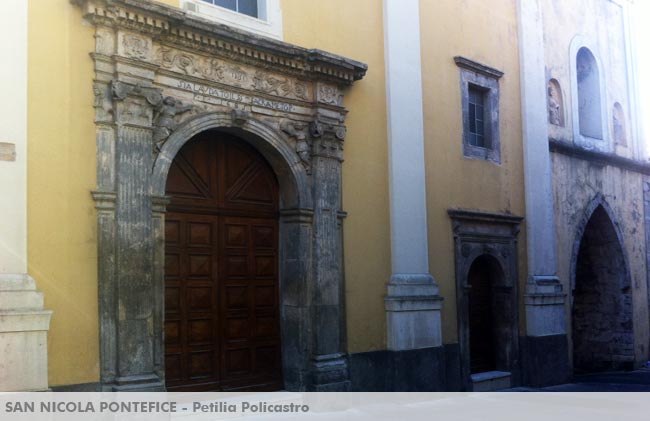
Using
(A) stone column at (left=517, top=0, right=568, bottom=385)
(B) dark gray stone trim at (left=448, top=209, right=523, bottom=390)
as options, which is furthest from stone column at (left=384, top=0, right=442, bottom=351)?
(A) stone column at (left=517, top=0, right=568, bottom=385)

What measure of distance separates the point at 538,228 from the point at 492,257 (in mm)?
1291

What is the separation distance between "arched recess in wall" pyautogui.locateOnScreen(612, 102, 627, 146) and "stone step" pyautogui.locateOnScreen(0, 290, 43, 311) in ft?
40.9

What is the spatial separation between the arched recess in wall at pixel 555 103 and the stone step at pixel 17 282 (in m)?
9.94

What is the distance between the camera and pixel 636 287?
1530 centimetres

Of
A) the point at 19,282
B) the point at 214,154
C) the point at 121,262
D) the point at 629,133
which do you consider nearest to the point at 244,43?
the point at 214,154

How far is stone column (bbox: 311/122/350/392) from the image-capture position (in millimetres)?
8734

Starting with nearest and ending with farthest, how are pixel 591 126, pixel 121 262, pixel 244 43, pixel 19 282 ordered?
pixel 19 282 < pixel 121 262 < pixel 244 43 < pixel 591 126

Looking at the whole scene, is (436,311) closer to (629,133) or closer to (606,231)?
(606,231)

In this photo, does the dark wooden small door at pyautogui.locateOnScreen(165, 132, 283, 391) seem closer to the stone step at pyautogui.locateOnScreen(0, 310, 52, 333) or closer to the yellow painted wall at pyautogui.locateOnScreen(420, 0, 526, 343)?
the stone step at pyautogui.locateOnScreen(0, 310, 52, 333)

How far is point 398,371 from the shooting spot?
9.61m

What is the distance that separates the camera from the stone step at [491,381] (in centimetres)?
1106

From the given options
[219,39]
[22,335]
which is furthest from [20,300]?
[219,39]

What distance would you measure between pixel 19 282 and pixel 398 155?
5345 millimetres

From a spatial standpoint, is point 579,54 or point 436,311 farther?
point 579,54
